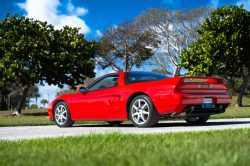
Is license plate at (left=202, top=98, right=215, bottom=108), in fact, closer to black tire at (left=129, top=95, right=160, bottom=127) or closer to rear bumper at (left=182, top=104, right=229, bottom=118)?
rear bumper at (left=182, top=104, right=229, bottom=118)

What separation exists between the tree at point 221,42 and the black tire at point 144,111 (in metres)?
19.0

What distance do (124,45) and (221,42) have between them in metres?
13.1

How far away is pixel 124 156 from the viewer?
97.1 inches

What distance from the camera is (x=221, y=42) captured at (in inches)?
949

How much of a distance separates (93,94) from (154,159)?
17.6ft

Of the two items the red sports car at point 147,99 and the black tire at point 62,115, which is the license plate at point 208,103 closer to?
the red sports car at point 147,99

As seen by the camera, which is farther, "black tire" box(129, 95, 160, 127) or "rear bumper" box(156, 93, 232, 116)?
"black tire" box(129, 95, 160, 127)

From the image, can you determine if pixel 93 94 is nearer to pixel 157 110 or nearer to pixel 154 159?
pixel 157 110

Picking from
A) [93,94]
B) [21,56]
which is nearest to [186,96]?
[93,94]

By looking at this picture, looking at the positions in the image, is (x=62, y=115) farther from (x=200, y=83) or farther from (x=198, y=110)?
(x=200, y=83)

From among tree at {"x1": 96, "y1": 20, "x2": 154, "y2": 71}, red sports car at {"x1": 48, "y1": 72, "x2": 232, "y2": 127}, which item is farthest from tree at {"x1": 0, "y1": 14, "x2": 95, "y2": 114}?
red sports car at {"x1": 48, "y1": 72, "x2": 232, "y2": 127}

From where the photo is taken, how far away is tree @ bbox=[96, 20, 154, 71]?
110 ft

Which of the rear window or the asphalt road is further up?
the rear window

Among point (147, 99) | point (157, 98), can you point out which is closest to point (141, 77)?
point (147, 99)
